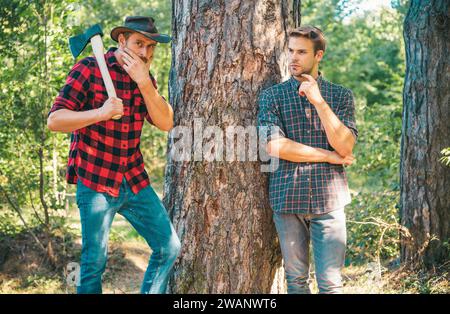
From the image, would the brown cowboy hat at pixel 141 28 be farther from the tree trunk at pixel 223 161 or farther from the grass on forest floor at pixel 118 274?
the grass on forest floor at pixel 118 274

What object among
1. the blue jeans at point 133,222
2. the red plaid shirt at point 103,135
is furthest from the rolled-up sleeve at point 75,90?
the blue jeans at point 133,222

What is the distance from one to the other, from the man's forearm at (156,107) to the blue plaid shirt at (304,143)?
1.90 ft

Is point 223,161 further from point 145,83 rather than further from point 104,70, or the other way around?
point 104,70

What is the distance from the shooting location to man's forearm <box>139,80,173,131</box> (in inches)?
140

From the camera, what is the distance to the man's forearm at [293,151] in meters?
3.80

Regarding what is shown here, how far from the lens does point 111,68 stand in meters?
3.64

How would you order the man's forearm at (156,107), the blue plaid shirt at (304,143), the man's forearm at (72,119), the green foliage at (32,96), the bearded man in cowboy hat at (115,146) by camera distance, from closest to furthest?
the man's forearm at (72,119), the bearded man in cowboy hat at (115,146), the man's forearm at (156,107), the blue plaid shirt at (304,143), the green foliage at (32,96)

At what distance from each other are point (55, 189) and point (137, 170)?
150 inches

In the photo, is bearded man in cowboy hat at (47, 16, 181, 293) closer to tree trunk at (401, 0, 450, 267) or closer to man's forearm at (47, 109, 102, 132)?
man's forearm at (47, 109, 102, 132)

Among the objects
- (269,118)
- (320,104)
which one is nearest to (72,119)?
(269,118)

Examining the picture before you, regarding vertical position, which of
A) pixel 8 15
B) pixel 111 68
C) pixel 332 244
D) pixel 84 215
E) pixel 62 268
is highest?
pixel 8 15

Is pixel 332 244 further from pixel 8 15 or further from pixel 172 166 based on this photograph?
pixel 8 15

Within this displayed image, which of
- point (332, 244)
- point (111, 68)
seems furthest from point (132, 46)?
point (332, 244)

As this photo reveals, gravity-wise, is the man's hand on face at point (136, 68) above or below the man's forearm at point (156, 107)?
above
